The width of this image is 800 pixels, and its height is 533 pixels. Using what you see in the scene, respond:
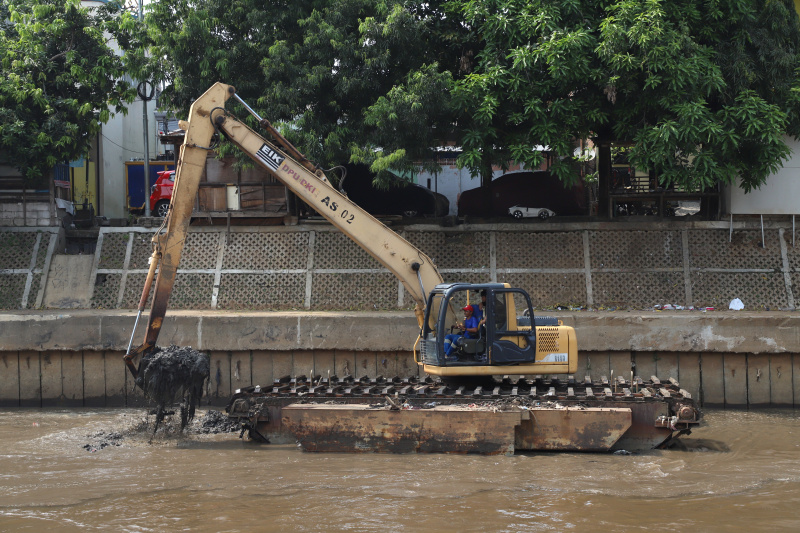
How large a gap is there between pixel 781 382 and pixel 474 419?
6.61m

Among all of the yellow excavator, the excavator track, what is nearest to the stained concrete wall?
the yellow excavator

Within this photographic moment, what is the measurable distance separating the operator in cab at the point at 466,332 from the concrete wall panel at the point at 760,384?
5.78 metres

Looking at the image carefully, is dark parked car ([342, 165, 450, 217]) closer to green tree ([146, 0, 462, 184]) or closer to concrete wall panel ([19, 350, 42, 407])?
green tree ([146, 0, 462, 184])

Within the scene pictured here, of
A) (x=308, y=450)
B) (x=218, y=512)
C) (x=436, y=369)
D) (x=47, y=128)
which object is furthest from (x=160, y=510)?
(x=47, y=128)

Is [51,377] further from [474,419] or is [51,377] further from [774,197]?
[774,197]

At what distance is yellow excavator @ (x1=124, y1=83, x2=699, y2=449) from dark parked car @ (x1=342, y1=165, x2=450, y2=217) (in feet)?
24.5

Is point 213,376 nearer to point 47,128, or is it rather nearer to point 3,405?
point 3,405

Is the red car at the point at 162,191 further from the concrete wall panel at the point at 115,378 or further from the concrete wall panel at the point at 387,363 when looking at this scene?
the concrete wall panel at the point at 387,363

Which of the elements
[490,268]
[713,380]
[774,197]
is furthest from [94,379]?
[774,197]

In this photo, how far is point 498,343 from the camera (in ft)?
33.4

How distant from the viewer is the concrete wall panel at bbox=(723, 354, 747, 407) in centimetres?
1315

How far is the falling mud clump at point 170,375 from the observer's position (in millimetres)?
10281

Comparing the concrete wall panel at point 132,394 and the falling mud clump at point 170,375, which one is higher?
the falling mud clump at point 170,375

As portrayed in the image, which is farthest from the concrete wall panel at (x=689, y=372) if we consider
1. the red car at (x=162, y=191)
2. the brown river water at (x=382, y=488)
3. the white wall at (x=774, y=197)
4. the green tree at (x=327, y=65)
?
the red car at (x=162, y=191)
